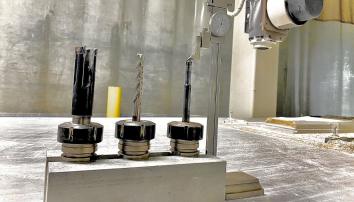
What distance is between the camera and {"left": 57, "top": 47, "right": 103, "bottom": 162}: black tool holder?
0.33m

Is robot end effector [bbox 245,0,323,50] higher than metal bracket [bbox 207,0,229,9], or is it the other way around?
robot end effector [bbox 245,0,323,50]

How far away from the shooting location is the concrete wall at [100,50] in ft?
8.82

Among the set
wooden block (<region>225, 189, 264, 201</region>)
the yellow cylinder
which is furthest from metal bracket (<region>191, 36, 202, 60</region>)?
the yellow cylinder

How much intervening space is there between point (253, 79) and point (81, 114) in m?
3.00

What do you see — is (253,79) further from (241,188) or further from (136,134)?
(136,134)

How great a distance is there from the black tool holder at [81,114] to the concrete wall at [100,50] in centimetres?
279

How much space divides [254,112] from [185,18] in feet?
5.07

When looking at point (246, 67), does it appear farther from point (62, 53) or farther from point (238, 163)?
point (238, 163)

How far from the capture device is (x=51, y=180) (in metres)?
0.30

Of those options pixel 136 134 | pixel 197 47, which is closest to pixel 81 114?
pixel 136 134

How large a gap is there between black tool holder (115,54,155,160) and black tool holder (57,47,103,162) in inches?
1.5

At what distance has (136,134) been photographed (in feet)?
1.18

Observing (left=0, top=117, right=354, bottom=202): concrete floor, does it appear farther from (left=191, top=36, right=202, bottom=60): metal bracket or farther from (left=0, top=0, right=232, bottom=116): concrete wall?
(left=0, top=0, right=232, bottom=116): concrete wall

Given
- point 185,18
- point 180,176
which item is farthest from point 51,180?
point 185,18
